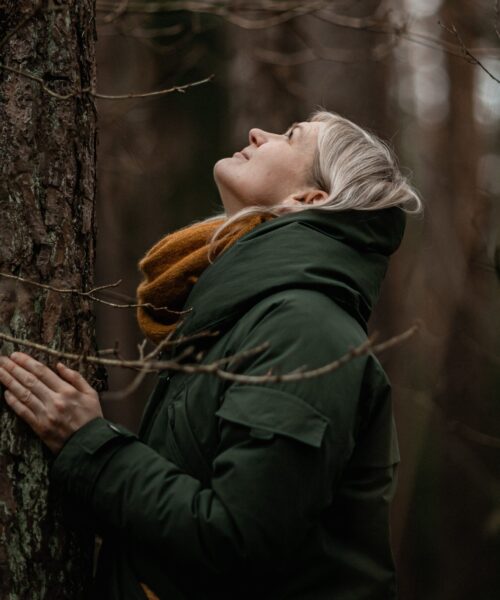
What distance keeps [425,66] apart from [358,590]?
767 centimetres

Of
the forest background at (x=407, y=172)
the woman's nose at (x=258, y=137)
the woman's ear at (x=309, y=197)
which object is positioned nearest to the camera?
the woman's ear at (x=309, y=197)

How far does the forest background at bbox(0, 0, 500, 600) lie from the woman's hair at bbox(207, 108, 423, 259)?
13.5 feet

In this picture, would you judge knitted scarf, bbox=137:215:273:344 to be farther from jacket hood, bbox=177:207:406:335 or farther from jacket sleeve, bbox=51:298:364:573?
jacket sleeve, bbox=51:298:364:573

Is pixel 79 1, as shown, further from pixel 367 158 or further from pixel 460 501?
pixel 460 501

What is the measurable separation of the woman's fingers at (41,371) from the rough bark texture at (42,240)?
0.05 meters

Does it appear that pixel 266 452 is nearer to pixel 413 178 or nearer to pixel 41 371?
pixel 41 371

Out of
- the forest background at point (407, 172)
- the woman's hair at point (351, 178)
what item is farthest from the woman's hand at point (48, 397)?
the forest background at point (407, 172)

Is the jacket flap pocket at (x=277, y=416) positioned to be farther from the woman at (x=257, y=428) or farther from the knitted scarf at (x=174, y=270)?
the knitted scarf at (x=174, y=270)

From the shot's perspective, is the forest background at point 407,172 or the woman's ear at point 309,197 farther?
the forest background at point 407,172

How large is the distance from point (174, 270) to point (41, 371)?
453mm

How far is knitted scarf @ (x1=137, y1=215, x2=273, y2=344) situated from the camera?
2154 millimetres

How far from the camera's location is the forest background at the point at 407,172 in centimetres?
734

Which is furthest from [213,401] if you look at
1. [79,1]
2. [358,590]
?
[79,1]

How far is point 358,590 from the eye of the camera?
1.84 meters
